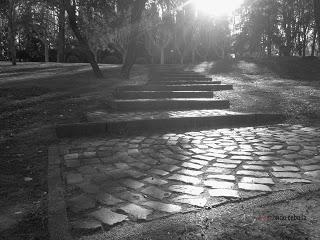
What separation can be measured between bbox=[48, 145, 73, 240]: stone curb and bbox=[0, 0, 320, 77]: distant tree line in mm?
10802

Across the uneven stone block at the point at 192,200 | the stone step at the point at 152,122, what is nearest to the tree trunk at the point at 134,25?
the stone step at the point at 152,122

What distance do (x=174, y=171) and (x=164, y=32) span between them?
3495cm

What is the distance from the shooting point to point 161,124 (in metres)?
6.86

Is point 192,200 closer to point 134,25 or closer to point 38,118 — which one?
point 38,118

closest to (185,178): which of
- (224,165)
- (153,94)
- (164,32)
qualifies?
(224,165)

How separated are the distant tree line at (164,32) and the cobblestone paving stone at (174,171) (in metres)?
9.53

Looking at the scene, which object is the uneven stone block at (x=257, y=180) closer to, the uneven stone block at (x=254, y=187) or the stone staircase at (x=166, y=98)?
the uneven stone block at (x=254, y=187)

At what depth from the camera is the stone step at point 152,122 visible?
20.9ft

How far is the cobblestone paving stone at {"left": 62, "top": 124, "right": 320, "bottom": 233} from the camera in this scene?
322 cm

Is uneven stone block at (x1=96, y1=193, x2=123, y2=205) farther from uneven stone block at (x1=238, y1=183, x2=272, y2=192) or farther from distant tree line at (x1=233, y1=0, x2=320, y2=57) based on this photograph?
distant tree line at (x1=233, y1=0, x2=320, y2=57)

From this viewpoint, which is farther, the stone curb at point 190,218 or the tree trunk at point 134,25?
the tree trunk at point 134,25

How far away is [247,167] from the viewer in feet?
14.2

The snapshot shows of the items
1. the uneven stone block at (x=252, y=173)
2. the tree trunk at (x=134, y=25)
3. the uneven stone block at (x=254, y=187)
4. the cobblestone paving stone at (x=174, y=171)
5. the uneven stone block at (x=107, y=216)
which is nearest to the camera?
the uneven stone block at (x=107, y=216)

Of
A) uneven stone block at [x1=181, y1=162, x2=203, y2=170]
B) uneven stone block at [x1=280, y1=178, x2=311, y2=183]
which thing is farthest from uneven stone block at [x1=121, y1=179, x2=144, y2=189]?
uneven stone block at [x1=280, y1=178, x2=311, y2=183]
